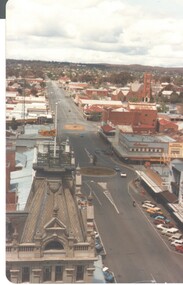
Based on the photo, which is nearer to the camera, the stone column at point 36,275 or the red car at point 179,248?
the stone column at point 36,275

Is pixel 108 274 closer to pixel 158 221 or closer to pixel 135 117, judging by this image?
pixel 158 221

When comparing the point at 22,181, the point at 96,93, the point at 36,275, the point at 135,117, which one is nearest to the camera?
the point at 36,275

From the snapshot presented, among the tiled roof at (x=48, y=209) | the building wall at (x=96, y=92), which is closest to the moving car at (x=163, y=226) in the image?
the tiled roof at (x=48, y=209)

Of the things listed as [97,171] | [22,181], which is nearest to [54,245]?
[22,181]

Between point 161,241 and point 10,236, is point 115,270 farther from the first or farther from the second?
point 10,236

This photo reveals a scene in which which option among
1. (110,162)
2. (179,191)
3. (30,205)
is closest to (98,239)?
(179,191)

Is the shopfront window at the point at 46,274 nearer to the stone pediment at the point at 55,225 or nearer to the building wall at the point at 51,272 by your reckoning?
the building wall at the point at 51,272

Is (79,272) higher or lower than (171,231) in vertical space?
higher
